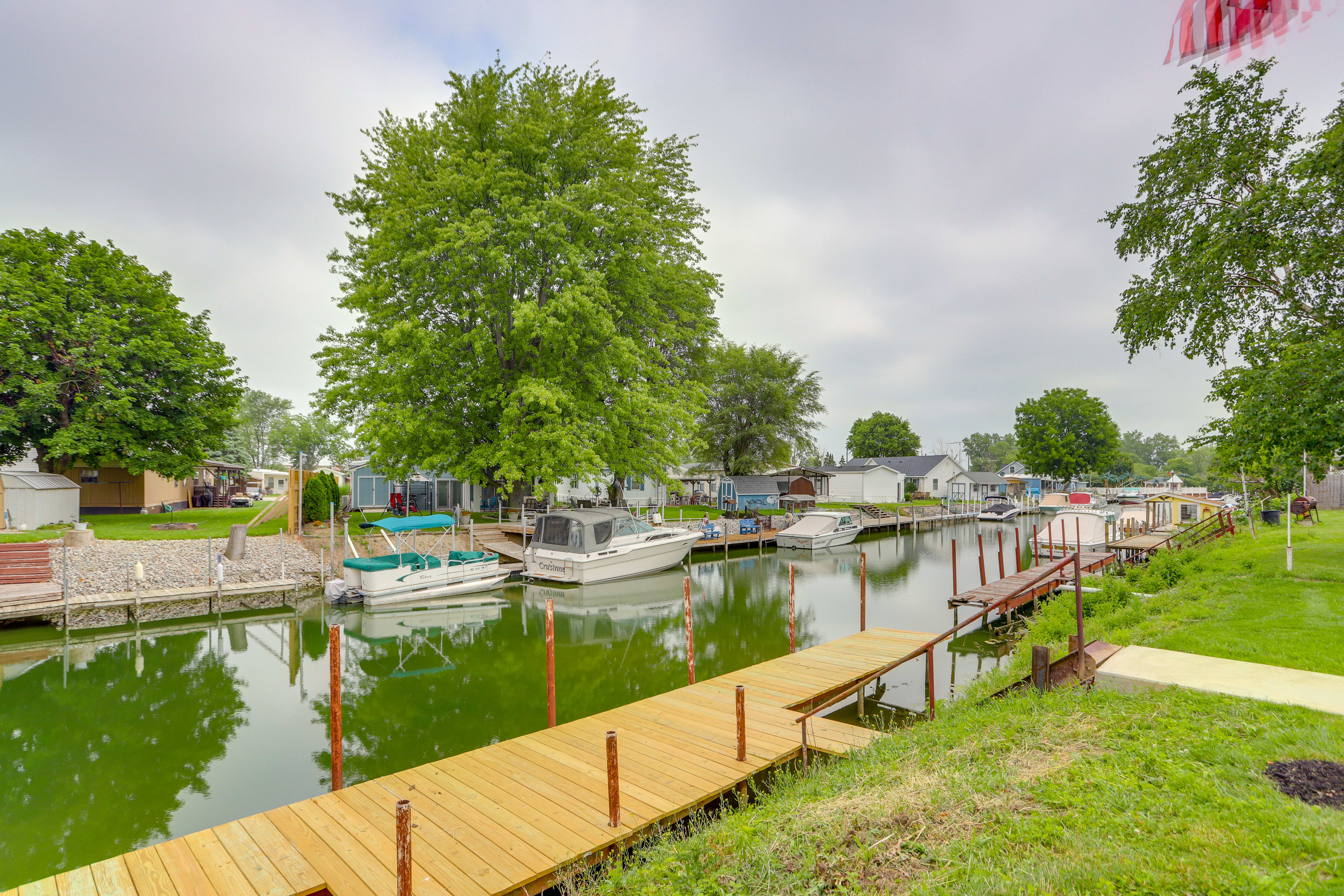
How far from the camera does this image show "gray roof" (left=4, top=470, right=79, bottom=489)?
21.0 meters

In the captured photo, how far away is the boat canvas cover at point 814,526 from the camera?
32.9 metres

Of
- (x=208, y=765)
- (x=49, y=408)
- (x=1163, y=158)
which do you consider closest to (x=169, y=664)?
(x=208, y=765)

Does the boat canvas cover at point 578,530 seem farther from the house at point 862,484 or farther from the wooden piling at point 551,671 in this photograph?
the house at point 862,484

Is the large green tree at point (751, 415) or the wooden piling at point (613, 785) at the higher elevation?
the large green tree at point (751, 415)

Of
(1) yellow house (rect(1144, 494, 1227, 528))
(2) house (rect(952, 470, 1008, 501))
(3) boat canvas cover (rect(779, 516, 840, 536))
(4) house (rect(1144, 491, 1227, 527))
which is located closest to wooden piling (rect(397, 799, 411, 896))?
(3) boat canvas cover (rect(779, 516, 840, 536))

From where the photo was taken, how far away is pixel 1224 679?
263 inches

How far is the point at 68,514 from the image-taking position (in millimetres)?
22547

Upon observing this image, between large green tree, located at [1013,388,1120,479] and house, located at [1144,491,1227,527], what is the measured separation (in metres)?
35.0

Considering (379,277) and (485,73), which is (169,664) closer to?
(379,277)

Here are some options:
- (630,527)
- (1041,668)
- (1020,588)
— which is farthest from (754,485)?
(1041,668)

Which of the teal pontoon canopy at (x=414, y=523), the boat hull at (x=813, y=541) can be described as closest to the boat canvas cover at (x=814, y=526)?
the boat hull at (x=813, y=541)

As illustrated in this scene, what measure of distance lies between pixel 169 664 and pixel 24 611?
4.98 metres

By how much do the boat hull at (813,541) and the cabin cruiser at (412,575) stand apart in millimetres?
17260

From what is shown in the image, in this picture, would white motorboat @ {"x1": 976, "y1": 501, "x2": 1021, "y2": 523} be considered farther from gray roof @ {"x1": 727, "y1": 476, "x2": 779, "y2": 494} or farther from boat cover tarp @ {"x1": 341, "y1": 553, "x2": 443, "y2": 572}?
boat cover tarp @ {"x1": 341, "y1": 553, "x2": 443, "y2": 572}
